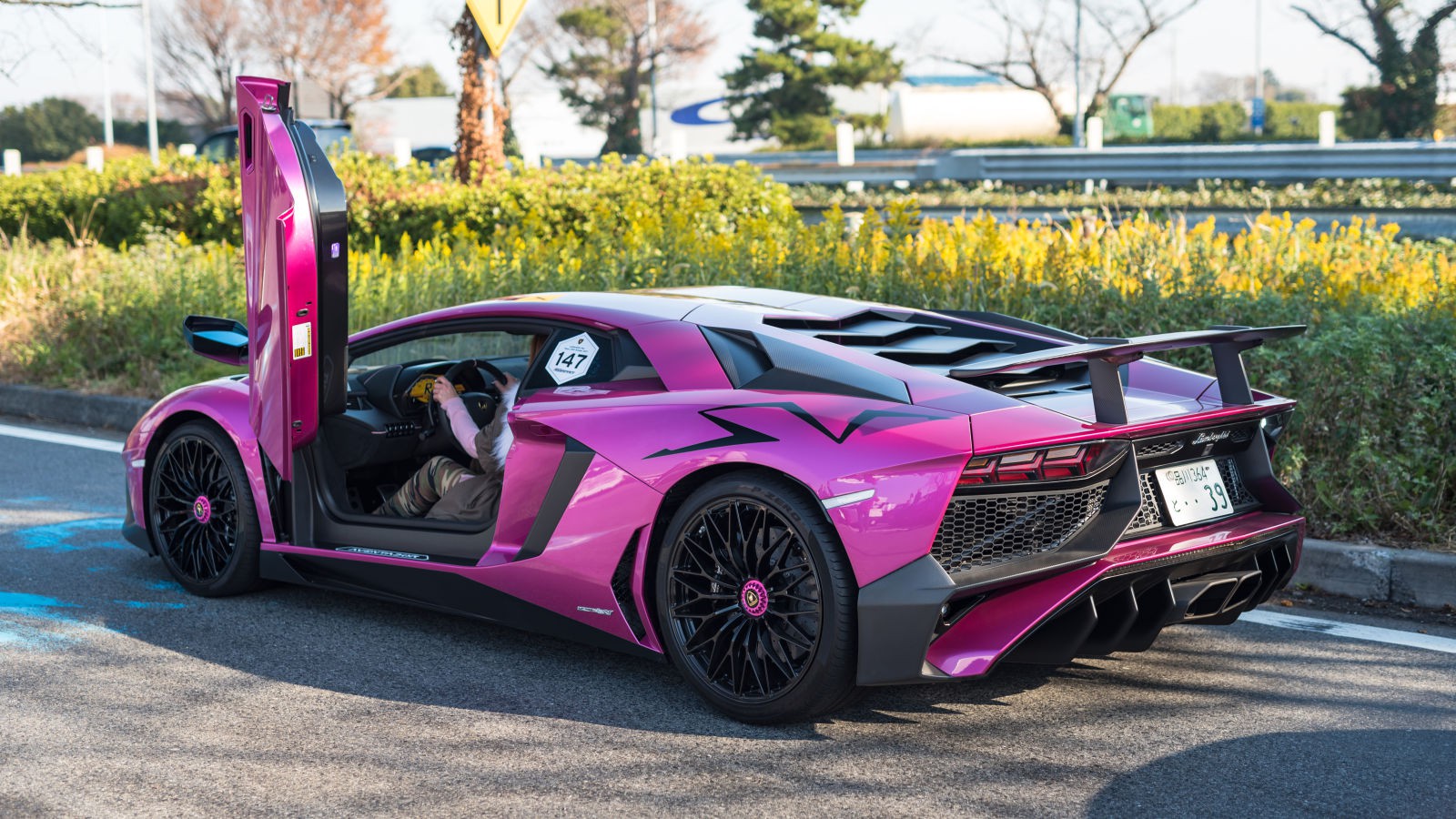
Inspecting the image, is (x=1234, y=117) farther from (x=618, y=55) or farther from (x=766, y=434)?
(x=766, y=434)

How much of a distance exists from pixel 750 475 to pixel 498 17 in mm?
5418

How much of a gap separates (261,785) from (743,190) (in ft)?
32.9

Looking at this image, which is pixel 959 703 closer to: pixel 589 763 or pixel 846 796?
pixel 846 796

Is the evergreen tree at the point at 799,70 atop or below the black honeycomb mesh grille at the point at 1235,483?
atop

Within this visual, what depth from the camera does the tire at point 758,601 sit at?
148 inches

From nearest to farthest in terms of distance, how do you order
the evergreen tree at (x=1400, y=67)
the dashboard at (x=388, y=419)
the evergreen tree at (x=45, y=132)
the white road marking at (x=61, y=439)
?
the dashboard at (x=388, y=419) → the white road marking at (x=61, y=439) → the evergreen tree at (x=1400, y=67) → the evergreen tree at (x=45, y=132)

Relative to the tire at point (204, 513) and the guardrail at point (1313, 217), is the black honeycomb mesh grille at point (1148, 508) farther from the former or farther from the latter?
the guardrail at point (1313, 217)

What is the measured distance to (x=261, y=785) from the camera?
11.8 ft

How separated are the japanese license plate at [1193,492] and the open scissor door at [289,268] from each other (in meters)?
2.65

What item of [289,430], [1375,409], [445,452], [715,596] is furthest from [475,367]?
[1375,409]

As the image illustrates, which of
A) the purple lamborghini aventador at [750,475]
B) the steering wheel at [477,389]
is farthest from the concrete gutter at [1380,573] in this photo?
the steering wheel at [477,389]

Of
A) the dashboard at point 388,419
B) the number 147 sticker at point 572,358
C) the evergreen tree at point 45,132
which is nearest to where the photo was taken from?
the number 147 sticker at point 572,358

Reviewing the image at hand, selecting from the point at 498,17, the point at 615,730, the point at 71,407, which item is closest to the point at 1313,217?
the point at 498,17

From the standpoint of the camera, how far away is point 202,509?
5.36 meters
